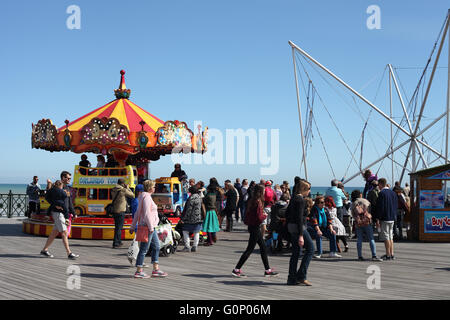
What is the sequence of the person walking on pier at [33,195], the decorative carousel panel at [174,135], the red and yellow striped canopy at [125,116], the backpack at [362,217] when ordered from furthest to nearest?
1. the person walking on pier at [33,195]
2. the red and yellow striped canopy at [125,116]
3. the decorative carousel panel at [174,135]
4. the backpack at [362,217]

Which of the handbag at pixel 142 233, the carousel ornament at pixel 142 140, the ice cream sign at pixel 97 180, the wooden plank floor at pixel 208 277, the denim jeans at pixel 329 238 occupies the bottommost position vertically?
the wooden plank floor at pixel 208 277

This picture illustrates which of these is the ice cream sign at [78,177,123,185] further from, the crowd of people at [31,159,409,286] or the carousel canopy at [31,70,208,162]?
the crowd of people at [31,159,409,286]

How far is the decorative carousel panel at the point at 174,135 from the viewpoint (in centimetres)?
1903

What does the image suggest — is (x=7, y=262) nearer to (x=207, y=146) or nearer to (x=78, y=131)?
(x=78, y=131)

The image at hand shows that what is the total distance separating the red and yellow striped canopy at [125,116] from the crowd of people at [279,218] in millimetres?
4064

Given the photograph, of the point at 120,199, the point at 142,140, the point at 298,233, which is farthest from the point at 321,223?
the point at 142,140

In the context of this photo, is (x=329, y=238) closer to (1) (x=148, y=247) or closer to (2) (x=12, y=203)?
(1) (x=148, y=247)

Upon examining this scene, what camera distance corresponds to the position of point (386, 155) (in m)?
30.8

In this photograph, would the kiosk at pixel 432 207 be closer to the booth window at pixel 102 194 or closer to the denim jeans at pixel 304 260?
the denim jeans at pixel 304 260

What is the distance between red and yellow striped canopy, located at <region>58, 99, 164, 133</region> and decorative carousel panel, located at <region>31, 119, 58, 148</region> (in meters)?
0.37

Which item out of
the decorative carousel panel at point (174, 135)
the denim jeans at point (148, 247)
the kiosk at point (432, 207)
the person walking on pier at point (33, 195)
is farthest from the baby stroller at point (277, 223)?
the person walking on pier at point (33, 195)

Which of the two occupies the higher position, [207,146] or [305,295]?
[207,146]
